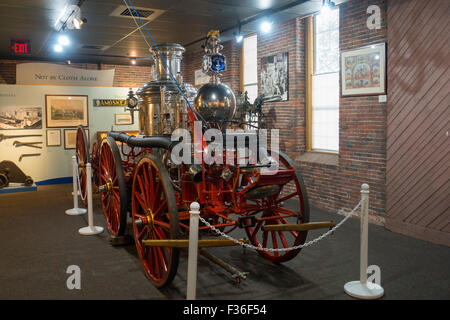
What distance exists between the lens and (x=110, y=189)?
16.3 feet

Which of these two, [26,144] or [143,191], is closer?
[143,191]

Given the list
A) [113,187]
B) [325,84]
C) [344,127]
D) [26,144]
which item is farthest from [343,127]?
[26,144]

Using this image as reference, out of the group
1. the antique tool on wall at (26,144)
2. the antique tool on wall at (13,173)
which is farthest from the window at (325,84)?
the antique tool on wall at (26,144)

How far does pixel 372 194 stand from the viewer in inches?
221

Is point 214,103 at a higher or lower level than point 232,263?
higher

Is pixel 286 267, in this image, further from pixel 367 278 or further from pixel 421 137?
pixel 421 137

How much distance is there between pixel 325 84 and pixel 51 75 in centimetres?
659

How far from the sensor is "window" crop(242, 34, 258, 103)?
840 cm

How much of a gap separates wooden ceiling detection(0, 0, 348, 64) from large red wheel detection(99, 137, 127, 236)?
7.22ft

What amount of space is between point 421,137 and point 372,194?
3.54 ft

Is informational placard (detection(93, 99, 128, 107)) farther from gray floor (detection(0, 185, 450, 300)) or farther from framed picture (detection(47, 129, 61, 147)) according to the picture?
gray floor (detection(0, 185, 450, 300))

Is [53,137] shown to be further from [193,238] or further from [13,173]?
[193,238]

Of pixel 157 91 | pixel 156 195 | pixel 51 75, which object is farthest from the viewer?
pixel 51 75

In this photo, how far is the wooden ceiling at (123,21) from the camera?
19.6 feet
